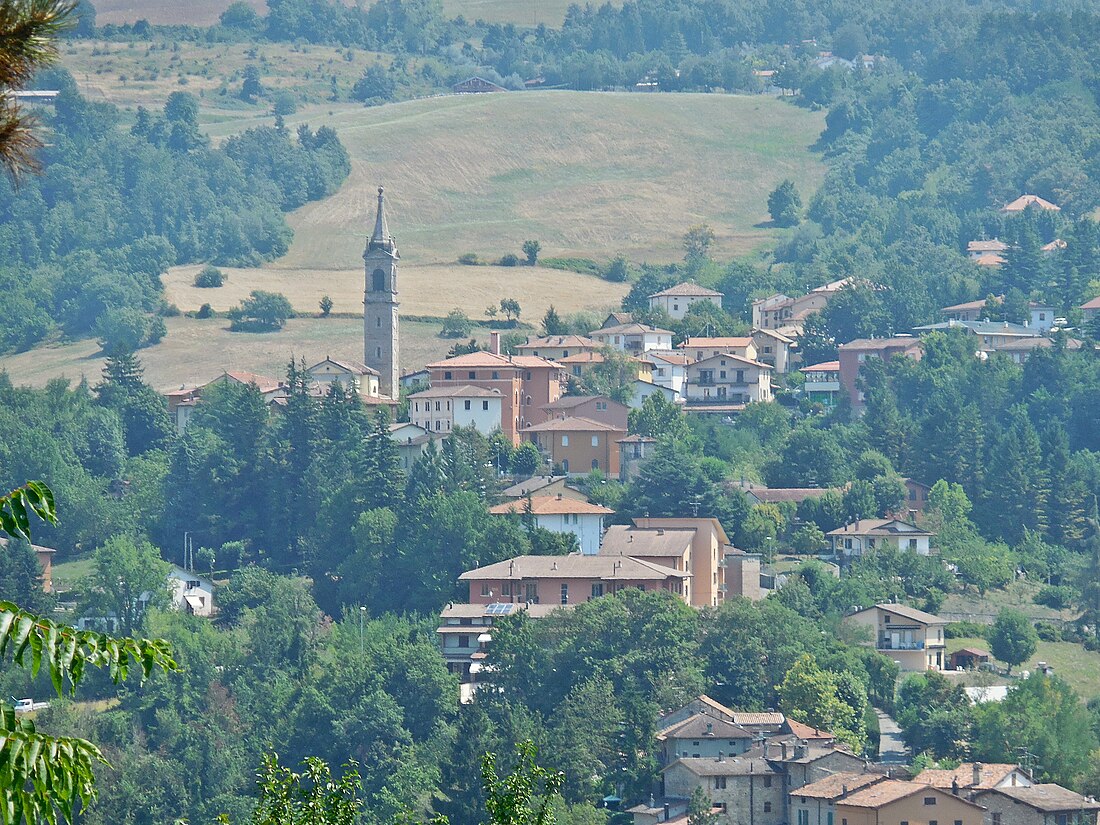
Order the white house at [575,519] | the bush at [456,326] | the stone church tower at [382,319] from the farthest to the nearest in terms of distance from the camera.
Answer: the bush at [456,326]
the stone church tower at [382,319]
the white house at [575,519]

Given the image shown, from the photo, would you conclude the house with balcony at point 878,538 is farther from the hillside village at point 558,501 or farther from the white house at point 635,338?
the white house at point 635,338

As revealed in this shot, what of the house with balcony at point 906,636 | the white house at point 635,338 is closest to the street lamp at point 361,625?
the house with balcony at point 906,636

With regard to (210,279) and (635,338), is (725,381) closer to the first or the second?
(635,338)

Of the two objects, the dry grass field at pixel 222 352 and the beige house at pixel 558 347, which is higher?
the beige house at pixel 558 347

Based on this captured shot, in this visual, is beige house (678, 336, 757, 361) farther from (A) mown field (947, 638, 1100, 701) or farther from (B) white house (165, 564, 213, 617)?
(A) mown field (947, 638, 1100, 701)

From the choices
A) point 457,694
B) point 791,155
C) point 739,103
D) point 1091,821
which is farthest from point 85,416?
point 739,103

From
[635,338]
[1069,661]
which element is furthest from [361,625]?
[635,338]
